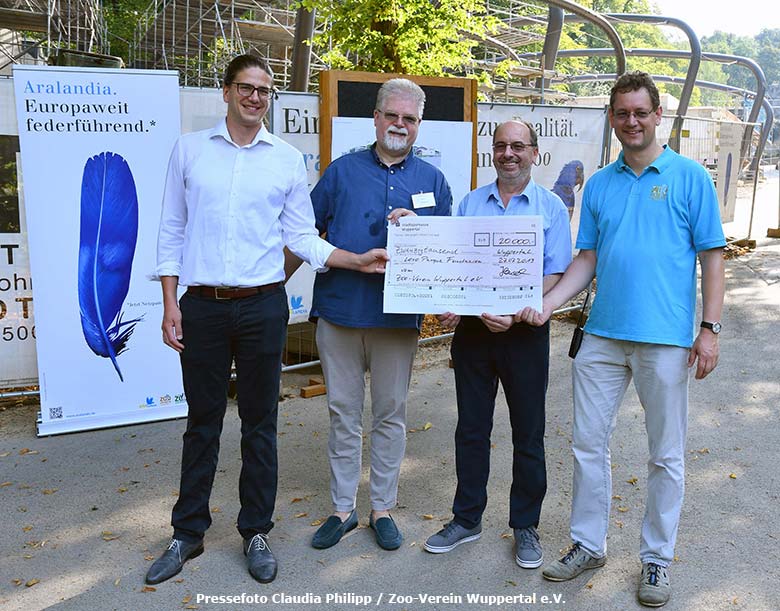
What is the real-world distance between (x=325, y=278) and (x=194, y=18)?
826 inches

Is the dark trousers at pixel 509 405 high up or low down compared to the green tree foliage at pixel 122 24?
down

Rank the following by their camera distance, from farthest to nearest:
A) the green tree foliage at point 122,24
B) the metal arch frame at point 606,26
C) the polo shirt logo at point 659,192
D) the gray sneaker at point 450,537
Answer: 1. the green tree foliage at point 122,24
2. the metal arch frame at point 606,26
3. the gray sneaker at point 450,537
4. the polo shirt logo at point 659,192

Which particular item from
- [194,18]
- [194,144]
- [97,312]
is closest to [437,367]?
[97,312]

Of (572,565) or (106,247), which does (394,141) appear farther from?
(106,247)

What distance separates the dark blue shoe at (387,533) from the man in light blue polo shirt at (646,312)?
30.0 inches

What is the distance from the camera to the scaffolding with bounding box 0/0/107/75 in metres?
18.6

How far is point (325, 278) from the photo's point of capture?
4.01 metres

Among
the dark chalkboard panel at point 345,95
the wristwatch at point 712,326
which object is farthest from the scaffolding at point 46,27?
the wristwatch at point 712,326

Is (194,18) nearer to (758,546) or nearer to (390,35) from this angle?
(390,35)

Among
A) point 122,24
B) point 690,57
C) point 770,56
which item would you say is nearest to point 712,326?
point 690,57

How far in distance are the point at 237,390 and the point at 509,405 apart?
133 centimetres

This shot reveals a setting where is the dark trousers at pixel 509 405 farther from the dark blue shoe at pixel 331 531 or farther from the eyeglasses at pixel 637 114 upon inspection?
the eyeglasses at pixel 637 114

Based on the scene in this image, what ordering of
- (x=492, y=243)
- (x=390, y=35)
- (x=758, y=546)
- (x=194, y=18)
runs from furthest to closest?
(x=194, y=18)
(x=390, y=35)
(x=758, y=546)
(x=492, y=243)

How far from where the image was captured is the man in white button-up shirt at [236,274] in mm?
3584
